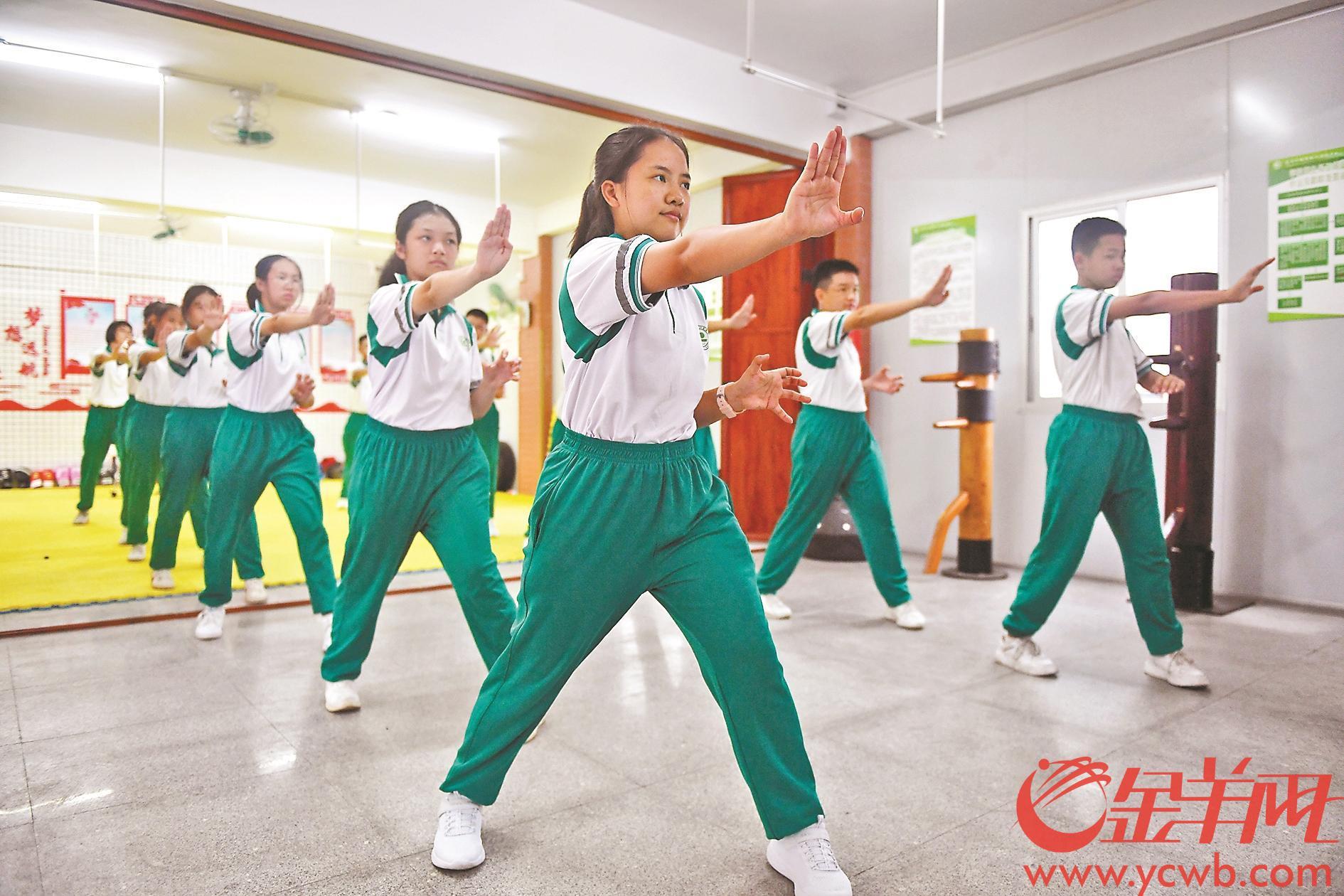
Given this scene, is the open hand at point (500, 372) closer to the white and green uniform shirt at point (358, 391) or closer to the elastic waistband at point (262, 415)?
the elastic waistband at point (262, 415)

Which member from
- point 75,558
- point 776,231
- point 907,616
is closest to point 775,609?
point 907,616

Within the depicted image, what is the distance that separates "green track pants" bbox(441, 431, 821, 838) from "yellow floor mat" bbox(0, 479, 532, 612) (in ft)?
10.4

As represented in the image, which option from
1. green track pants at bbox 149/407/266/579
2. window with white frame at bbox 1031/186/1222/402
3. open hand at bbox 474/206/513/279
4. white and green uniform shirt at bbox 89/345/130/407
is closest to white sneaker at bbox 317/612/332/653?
green track pants at bbox 149/407/266/579

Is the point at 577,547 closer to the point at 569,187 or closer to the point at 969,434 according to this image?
the point at 969,434

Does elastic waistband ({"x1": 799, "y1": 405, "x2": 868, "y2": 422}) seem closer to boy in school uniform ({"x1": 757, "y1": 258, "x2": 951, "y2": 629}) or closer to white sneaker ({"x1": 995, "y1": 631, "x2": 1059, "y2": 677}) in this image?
boy in school uniform ({"x1": 757, "y1": 258, "x2": 951, "y2": 629})

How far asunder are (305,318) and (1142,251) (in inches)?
169

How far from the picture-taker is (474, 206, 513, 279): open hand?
1860 millimetres

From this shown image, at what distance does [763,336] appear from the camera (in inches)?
254

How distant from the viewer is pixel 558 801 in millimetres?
2109

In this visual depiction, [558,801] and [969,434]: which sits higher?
[969,434]

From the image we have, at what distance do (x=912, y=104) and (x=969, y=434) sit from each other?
94.1 inches

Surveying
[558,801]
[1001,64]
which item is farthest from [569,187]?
[558,801]

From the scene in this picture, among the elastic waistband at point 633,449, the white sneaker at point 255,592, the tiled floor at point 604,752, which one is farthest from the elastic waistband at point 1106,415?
the white sneaker at point 255,592

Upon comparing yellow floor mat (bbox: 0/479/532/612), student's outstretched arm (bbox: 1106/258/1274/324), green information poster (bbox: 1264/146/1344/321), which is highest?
green information poster (bbox: 1264/146/1344/321)
